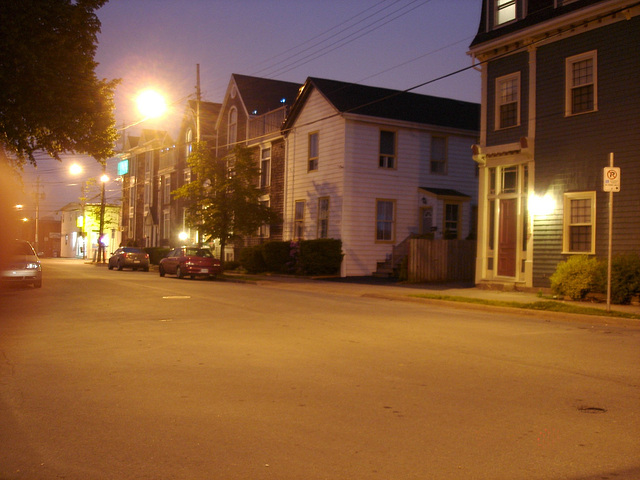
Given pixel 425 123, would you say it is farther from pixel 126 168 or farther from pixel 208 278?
pixel 126 168

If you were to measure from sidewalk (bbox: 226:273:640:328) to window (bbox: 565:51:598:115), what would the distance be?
570 centimetres

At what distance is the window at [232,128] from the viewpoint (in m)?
41.8

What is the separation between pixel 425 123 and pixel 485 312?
17379 mm

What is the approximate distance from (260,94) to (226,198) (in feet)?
34.7

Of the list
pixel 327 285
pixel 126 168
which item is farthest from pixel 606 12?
pixel 126 168

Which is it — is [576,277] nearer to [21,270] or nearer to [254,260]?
[21,270]

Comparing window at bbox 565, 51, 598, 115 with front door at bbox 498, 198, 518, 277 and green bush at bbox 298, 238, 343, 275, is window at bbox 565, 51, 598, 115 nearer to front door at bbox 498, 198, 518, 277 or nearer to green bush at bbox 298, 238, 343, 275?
front door at bbox 498, 198, 518, 277

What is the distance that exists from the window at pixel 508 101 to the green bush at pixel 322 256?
10034 mm

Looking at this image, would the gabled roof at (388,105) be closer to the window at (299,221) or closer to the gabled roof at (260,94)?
the window at (299,221)

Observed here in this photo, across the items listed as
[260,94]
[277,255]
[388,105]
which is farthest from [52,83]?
[260,94]

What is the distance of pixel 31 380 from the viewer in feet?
25.3

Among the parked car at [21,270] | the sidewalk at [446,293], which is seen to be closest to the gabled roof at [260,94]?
the sidewalk at [446,293]

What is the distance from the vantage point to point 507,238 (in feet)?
71.9

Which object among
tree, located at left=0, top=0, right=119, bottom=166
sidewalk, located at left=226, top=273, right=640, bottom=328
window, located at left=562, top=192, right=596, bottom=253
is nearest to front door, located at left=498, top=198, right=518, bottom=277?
sidewalk, located at left=226, top=273, right=640, bottom=328
